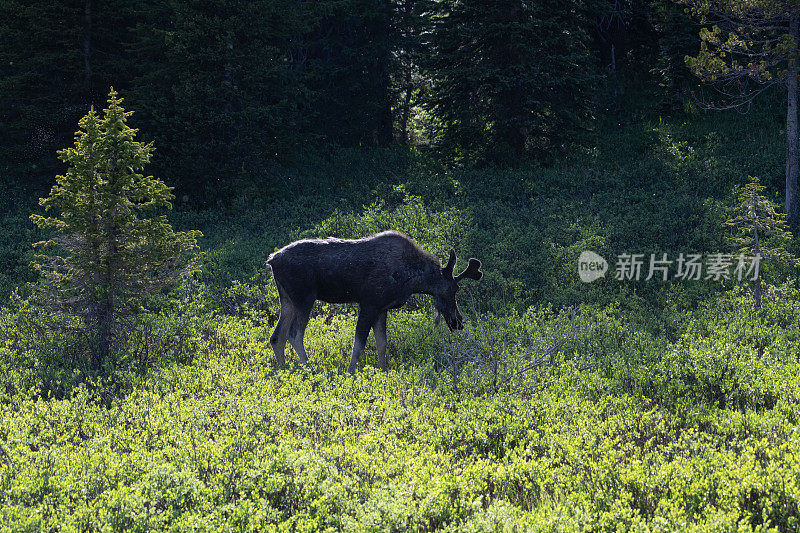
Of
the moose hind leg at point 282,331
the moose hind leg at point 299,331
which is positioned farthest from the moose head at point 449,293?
the moose hind leg at point 282,331

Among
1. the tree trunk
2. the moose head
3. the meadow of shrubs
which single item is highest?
the tree trunk

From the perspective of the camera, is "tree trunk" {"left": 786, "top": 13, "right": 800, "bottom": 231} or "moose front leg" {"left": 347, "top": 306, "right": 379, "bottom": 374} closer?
"moose front leg" {"left": 347, "top": 306, "right": 379, "bottom": 374}

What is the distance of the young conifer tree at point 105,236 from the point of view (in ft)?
36.0

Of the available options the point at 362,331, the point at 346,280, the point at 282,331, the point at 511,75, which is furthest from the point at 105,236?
the point at 511,75

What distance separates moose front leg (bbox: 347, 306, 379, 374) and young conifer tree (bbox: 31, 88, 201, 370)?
379 centimetres

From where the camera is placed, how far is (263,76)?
25.6 meters

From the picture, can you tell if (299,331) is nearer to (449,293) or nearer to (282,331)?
(282,331)

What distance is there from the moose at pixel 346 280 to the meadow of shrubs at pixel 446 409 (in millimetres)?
653

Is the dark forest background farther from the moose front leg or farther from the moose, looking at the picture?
the moose front leg

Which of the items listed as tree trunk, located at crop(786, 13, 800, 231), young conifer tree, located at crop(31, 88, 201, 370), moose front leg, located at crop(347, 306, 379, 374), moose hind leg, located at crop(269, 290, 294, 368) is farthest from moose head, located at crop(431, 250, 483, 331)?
tree trunk, located at crop(786, 13, 800, 231)

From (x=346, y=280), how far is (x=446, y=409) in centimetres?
320

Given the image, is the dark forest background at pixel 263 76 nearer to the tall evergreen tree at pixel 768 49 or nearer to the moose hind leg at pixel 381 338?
the tall evergreen tree at pixel 768 49

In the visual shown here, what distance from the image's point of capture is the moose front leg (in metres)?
10.3

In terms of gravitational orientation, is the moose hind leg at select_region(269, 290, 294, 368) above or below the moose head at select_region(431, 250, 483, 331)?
below
